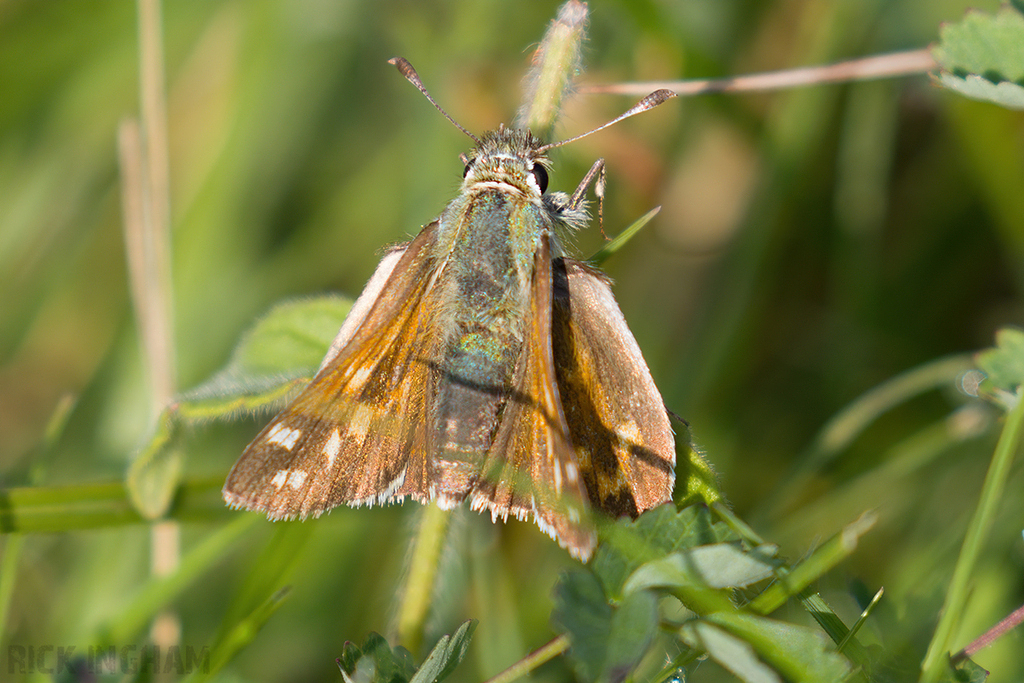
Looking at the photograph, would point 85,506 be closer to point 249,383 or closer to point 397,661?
point 249,383

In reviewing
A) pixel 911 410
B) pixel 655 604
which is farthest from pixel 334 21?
pixel 655 604

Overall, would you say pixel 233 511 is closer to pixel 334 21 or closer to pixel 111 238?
pixel 111 238

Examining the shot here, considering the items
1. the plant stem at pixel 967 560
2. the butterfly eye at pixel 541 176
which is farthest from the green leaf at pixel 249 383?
the plant stem at pixel 967 560

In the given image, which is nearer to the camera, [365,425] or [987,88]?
[987,88]

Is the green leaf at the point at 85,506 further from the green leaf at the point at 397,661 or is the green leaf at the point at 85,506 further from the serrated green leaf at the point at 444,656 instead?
the serrated green leaf at the point at 444,656

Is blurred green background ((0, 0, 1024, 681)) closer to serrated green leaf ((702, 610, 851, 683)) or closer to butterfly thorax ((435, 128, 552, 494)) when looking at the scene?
butterfly thorax ((435, 128, 552, 494))

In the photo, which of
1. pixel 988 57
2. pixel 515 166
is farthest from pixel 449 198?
pixel 988 57
